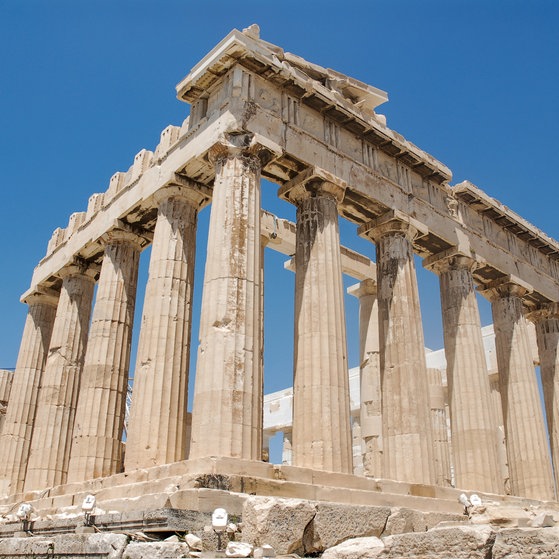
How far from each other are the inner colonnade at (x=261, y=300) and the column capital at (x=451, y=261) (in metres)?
0.08

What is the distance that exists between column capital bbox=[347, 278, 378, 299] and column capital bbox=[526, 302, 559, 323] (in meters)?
6.75

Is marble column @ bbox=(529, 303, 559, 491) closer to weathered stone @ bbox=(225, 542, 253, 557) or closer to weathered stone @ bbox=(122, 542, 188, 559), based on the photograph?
weathered stone @ bbox=(225, 542, 253, 557)

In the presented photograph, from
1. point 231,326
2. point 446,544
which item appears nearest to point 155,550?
point 446,544

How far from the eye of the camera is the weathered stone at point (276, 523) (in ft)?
35.6

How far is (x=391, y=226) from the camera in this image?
2139 cm

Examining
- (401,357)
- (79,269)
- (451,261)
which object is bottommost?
(401,357)

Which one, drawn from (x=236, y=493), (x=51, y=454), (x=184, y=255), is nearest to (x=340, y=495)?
(x=236, y=493)

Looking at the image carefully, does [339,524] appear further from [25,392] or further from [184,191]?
[25,392]

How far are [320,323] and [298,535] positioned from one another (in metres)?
7.04

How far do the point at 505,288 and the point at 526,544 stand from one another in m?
20.4

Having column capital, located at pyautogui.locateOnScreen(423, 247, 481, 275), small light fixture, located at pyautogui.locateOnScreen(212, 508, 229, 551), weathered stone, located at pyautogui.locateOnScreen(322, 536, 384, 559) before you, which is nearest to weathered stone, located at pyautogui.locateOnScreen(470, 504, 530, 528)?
weathered stone, located at pyautogui.locateOnScreen(322, 536, 384, 559)

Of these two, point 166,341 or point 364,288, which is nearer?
point 166,341

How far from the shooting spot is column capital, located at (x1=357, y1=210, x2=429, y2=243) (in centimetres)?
2131

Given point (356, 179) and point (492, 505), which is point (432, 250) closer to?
point (356, 179)
